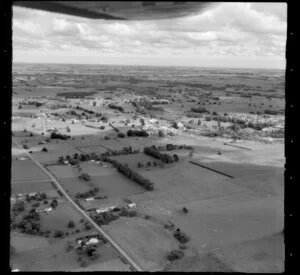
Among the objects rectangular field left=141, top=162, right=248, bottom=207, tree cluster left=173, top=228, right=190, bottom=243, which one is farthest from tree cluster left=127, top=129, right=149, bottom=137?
tree cluster left=173, top=228, right=190, bottom=243

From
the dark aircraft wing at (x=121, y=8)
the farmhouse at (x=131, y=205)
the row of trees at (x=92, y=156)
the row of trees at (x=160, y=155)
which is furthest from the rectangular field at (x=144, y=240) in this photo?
the row of trees at (x=92, y=156)

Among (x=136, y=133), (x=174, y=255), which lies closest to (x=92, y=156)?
(x=136, y=133)

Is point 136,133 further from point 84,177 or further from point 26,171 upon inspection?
point 84,177

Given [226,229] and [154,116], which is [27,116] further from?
[226,229]

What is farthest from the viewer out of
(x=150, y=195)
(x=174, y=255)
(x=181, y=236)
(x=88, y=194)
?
(x=150, y=195)

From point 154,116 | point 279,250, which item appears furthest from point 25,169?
point 154,116
